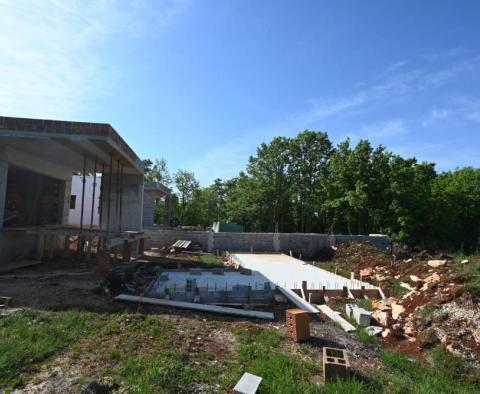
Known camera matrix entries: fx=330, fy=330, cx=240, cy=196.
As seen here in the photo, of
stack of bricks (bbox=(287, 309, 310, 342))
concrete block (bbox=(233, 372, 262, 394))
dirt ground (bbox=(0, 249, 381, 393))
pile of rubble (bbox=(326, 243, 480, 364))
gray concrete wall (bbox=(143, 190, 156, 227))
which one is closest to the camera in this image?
concrete block (bbox=(233, 372, 262, 394))

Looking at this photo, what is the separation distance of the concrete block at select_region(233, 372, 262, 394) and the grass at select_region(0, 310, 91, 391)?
272 cm

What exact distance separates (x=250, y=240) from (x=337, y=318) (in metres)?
14.5

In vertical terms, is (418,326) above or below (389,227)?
below

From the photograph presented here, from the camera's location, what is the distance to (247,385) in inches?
160

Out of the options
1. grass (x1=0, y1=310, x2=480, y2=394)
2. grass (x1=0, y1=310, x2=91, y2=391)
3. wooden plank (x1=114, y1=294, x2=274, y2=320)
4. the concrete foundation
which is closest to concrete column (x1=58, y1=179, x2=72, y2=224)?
the concrete foundation

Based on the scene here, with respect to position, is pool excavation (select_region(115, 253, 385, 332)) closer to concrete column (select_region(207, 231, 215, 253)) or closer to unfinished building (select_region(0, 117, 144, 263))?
unfinished building (select_region(0, 117, 144, 263))

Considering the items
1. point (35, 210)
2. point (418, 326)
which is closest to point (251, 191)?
point (35, 210)

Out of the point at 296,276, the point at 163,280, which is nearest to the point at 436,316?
the point at 296,276

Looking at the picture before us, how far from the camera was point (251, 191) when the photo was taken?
39312 mm

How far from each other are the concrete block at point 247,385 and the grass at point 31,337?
8.91ft

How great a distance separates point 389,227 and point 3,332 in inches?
1202

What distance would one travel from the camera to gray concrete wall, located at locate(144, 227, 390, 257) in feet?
68.4

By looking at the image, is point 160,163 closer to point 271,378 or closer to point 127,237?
point 127,237

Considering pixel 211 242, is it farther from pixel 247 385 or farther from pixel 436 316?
pixel 247 385
